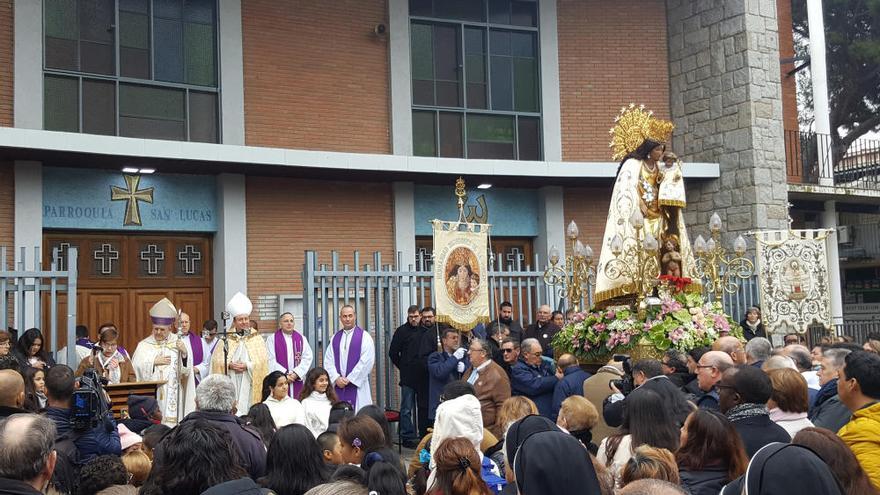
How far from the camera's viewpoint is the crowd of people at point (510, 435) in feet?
12.7

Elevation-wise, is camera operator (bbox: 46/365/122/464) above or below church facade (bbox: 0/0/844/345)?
below

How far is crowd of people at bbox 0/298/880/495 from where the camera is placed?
3.86 m

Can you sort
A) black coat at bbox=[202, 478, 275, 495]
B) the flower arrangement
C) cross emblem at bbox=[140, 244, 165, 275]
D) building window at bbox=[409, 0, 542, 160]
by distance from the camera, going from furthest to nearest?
building window at bbox=[409, 0, 542, 160] < cross emblem at bbox=[140, 244, 165, 275] < the flower arrangement < black coat at bbox=[202, 478, 275, 495]

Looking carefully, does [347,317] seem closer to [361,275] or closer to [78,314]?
[361,275]

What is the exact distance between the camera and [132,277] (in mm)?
14609

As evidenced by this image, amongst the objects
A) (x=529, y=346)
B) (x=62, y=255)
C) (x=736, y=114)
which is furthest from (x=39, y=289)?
(x=736, y=114)

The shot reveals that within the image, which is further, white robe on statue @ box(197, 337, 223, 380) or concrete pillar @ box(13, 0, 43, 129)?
concrete pillar @ box(13, 0, 43, 129)

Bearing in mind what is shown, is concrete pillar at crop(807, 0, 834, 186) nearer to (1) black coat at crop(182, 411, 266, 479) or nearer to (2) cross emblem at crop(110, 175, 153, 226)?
(2) cross emblem at crop(110, 175, 153, 226)

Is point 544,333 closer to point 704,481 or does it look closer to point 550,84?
point 550,84

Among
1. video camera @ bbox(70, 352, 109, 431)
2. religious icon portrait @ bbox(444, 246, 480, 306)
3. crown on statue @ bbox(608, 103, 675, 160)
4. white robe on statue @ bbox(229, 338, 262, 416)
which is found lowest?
white robe on statue @ bbox(229, 338, 262, 416)

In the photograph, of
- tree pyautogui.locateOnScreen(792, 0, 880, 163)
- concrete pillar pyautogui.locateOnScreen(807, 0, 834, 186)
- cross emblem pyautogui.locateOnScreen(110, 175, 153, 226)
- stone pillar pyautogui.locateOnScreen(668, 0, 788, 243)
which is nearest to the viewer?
cross emblem pyautogui.locateOnScreen(110, 175, 153, 226)

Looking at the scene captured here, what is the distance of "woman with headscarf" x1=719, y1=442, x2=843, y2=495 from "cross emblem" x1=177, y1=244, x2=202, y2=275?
12740mm

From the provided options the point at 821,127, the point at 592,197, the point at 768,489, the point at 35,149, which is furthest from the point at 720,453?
the point at 821,127

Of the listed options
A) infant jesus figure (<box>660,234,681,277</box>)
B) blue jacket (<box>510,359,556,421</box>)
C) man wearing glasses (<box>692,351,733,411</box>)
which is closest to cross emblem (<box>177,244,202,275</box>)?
blue jacket (<box>510,359,556,421</box>)
